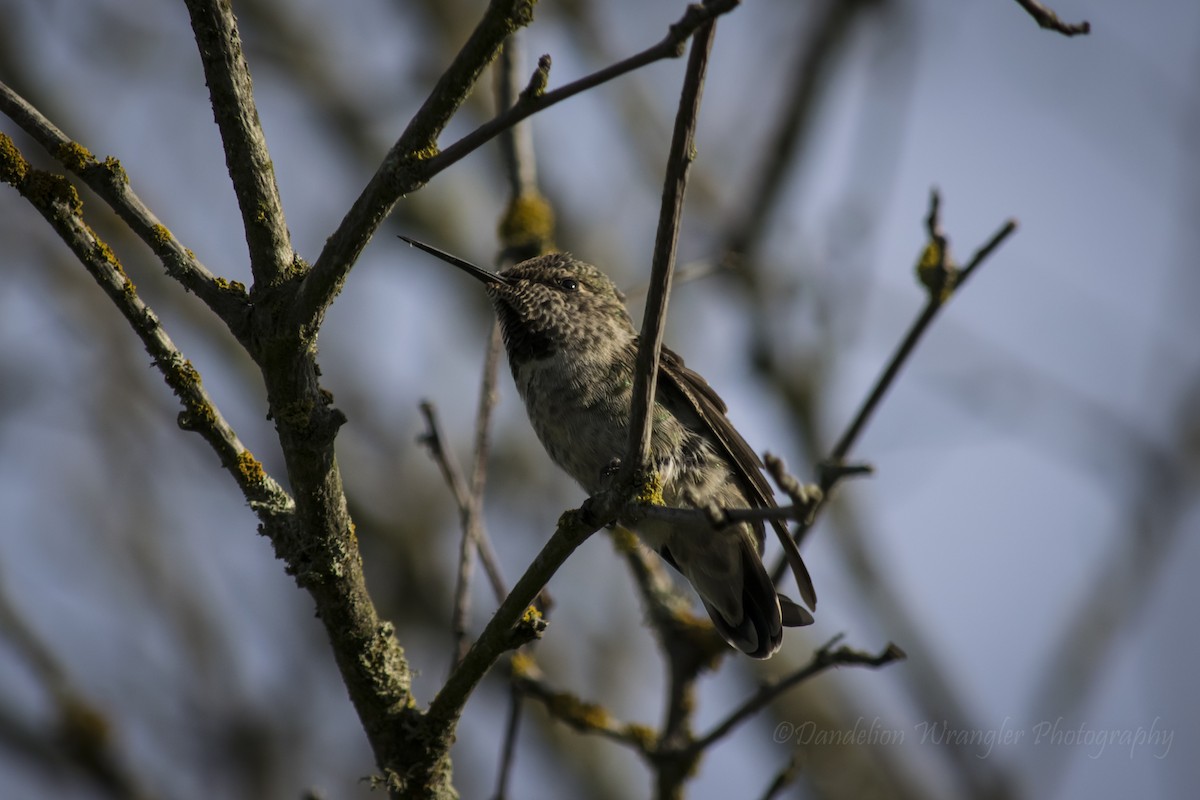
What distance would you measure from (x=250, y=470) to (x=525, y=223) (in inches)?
88.2

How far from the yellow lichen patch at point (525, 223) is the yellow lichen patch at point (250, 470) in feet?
7.23

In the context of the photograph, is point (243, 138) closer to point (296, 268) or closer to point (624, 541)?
point (296, 268)

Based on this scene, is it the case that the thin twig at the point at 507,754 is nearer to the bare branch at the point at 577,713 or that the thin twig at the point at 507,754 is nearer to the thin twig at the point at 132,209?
the bare branch at the point at 577,713

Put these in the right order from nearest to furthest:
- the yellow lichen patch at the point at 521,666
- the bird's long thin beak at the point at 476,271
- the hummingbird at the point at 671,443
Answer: the yellow lichen patch at the point at 521,666 < the hummingbird at the point at 671,443 < the bird's long thin beak at the point at 476,271

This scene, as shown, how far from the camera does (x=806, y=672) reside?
8.91 feet

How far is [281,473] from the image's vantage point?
698cm

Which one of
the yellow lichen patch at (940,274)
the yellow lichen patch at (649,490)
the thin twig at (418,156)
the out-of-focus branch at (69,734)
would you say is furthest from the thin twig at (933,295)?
the out-of-focus branch at (69,734)

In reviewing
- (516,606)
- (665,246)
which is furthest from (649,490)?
(665,246)

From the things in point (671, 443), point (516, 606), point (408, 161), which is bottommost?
point (516, 606)

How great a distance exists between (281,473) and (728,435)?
14.2ft

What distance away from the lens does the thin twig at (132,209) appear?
6.63ft

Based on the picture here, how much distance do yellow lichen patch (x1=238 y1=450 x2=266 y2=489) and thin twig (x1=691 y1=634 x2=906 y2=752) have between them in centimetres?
143

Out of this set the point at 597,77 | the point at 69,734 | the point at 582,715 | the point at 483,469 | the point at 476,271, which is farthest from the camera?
the point at 69,734

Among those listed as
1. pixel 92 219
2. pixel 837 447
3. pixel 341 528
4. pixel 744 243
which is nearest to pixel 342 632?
pixel 341 528
